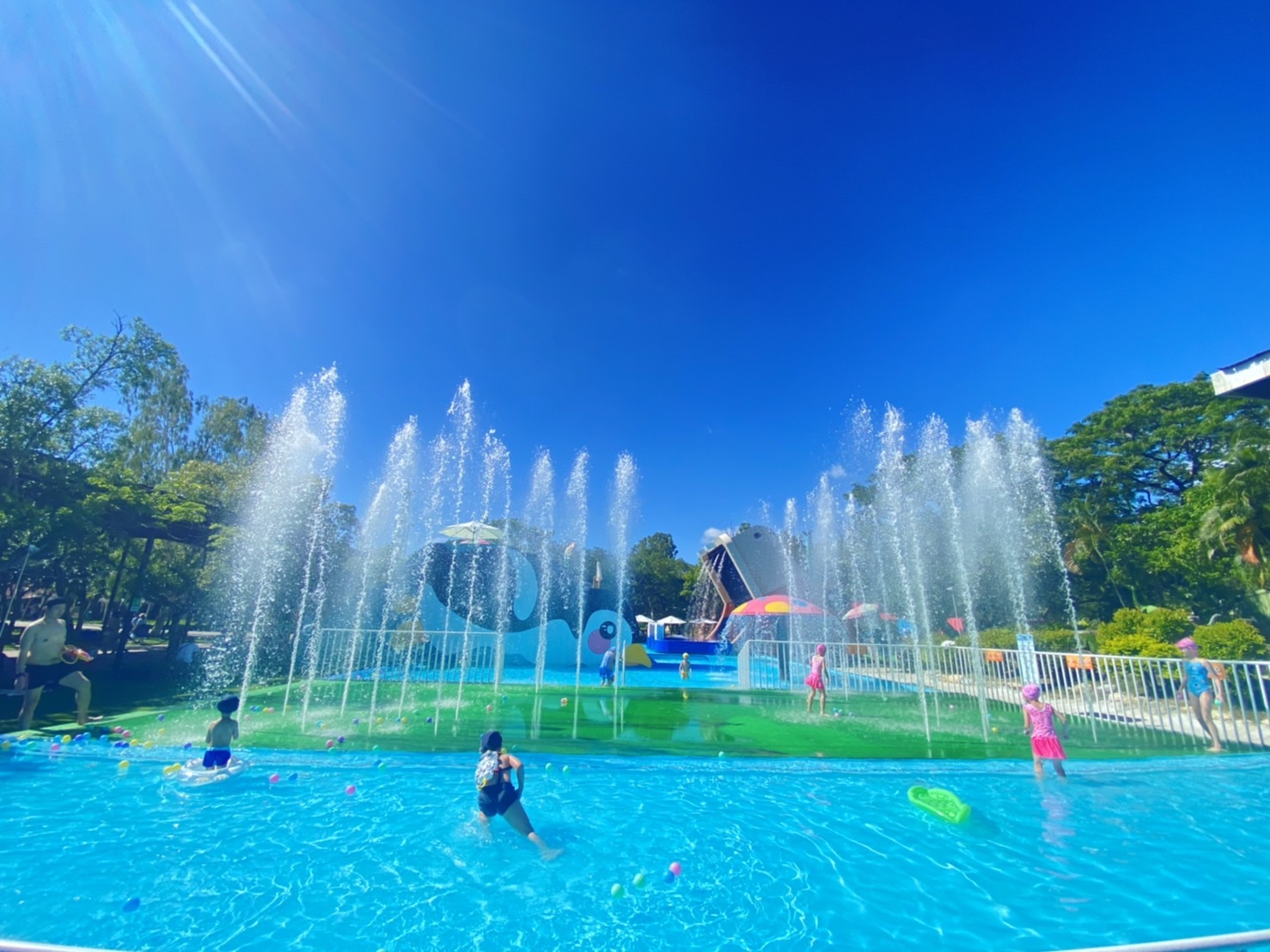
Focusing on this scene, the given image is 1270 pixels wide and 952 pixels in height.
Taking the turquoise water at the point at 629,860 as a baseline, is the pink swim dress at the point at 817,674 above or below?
above

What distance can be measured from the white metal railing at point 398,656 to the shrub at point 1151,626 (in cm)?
1586

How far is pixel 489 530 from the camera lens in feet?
80.6

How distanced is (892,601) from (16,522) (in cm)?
3517

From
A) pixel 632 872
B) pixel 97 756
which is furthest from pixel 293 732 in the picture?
pixel 632 872

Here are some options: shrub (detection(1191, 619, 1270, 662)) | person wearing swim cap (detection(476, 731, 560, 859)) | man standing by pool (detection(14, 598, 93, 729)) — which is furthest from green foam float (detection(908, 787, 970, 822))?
man standing by pool (detection(14, 598, 93, 729))

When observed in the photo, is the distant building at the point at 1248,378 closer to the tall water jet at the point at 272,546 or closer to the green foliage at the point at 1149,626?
the green foliage at the point at 1149,626

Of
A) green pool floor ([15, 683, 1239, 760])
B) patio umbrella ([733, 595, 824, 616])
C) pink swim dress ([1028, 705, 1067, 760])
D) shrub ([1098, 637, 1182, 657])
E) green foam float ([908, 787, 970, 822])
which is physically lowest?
green foam float ([908, 787, 970, 822])

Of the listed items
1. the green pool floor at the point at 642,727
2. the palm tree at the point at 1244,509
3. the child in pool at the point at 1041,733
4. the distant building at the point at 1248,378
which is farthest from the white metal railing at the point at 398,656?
the distant building at the point at 1248,378

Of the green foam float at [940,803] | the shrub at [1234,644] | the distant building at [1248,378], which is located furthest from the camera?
the distant building at [1248,378]

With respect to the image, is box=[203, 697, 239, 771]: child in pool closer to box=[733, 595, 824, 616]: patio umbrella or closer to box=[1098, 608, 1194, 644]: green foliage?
box=[1098, 608, 1194, 644]: green foliage

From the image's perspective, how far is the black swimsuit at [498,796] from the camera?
17.4ft

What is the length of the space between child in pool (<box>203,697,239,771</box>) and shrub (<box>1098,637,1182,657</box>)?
1518 cm

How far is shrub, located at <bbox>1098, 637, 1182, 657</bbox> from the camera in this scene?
11.9 m

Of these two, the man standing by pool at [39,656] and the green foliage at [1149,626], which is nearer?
Result: the man standing by pool at [39,656]
